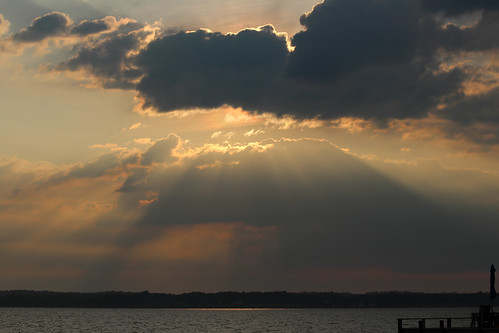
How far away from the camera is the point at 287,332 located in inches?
5458

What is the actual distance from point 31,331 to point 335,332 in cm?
6067

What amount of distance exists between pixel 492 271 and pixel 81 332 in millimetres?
100404

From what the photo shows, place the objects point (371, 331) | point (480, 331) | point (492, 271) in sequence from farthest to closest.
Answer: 1. point (371, 331)
2. point (492, 271)
3. point (480, 331)

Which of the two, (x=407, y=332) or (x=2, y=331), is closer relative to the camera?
(x=407, y=332)

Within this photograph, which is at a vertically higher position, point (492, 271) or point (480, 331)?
point (492, 271)

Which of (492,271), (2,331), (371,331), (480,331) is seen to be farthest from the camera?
(371,331)

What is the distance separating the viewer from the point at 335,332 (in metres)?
140

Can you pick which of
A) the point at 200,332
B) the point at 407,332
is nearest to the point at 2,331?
the point at 200,332

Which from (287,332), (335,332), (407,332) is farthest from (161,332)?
(407,332)

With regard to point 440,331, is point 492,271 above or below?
above

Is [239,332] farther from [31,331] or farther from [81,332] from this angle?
[31,331]

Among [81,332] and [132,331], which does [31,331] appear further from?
[132,331]

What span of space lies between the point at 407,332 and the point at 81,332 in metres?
95.6

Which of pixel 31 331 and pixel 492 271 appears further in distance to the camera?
pixel 31 331
